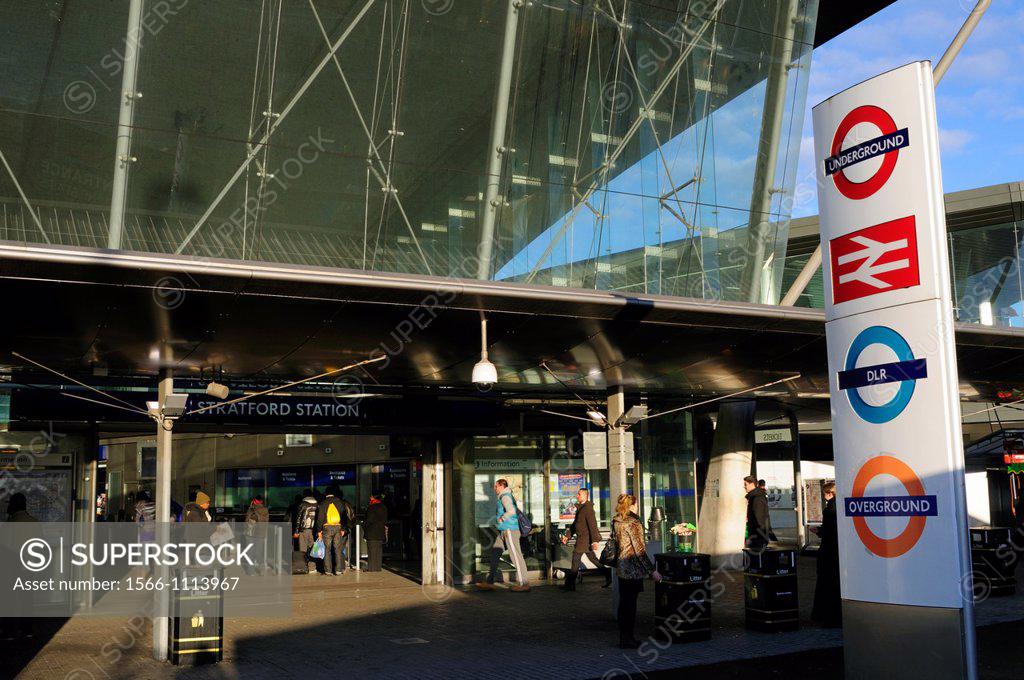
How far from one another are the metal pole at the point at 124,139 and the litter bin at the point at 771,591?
891 centimetres

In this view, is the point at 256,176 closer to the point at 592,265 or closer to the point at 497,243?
the point at 497,243

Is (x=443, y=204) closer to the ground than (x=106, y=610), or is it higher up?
higher up


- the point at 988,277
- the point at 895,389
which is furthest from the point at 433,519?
the point at 895,389

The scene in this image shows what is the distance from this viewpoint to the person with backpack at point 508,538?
17547 millimetres

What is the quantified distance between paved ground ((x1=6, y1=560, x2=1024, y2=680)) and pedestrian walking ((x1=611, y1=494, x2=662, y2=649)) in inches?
11.7

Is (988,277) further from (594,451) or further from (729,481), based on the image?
(594,451)

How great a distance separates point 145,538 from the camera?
1861cm

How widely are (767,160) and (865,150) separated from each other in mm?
9350

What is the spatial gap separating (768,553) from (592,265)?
4580 millimetres

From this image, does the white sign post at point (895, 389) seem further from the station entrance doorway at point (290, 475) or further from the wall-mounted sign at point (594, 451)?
the station entrance doorway at point (290, 475)

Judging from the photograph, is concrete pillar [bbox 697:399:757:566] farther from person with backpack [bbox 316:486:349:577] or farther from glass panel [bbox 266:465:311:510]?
glass panel [bbox 266:465:311:510]

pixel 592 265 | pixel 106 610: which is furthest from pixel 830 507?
pixel 106 610

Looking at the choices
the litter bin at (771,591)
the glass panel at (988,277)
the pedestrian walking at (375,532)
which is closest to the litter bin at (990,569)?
the glass panel at (988,277)

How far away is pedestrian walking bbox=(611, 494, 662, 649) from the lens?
11734mm
